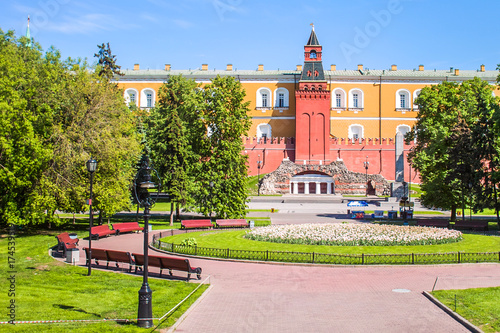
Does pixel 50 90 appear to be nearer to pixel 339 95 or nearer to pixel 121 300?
pixel 121 300

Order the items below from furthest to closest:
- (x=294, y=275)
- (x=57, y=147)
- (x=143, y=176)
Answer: (x=57, y=147) → (x=294, y=275) → (x=143, y=176)

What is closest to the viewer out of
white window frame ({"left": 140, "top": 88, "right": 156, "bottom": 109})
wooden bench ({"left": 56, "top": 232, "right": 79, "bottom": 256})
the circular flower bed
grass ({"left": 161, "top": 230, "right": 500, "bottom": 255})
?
wooden bench ({"left": 56, "top": 232, "right": 79, "bottom": 256})

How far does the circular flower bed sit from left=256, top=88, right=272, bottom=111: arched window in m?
49.7

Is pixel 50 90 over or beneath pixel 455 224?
over

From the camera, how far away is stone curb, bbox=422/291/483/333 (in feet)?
31.7

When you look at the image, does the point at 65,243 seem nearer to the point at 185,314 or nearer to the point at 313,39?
the point at 185,314

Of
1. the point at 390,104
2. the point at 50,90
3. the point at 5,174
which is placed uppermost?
the point at 390,104

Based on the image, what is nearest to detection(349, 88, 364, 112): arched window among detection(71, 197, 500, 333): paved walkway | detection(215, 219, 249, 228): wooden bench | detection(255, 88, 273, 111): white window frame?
detection(255, 88, 273, 111): white window frame

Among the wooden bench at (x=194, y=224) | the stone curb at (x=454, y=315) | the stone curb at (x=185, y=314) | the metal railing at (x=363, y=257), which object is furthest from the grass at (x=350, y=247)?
the stone curb at (x=185, y=314)

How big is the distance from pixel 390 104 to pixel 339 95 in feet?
24.2

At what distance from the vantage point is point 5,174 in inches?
867

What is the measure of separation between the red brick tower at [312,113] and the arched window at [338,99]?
21.3 ft

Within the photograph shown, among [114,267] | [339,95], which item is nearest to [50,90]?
[114,267]

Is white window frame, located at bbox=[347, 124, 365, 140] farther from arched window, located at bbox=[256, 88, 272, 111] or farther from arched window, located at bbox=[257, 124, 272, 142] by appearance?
arched window, located at bbox=[256, 88, 272, 111]
